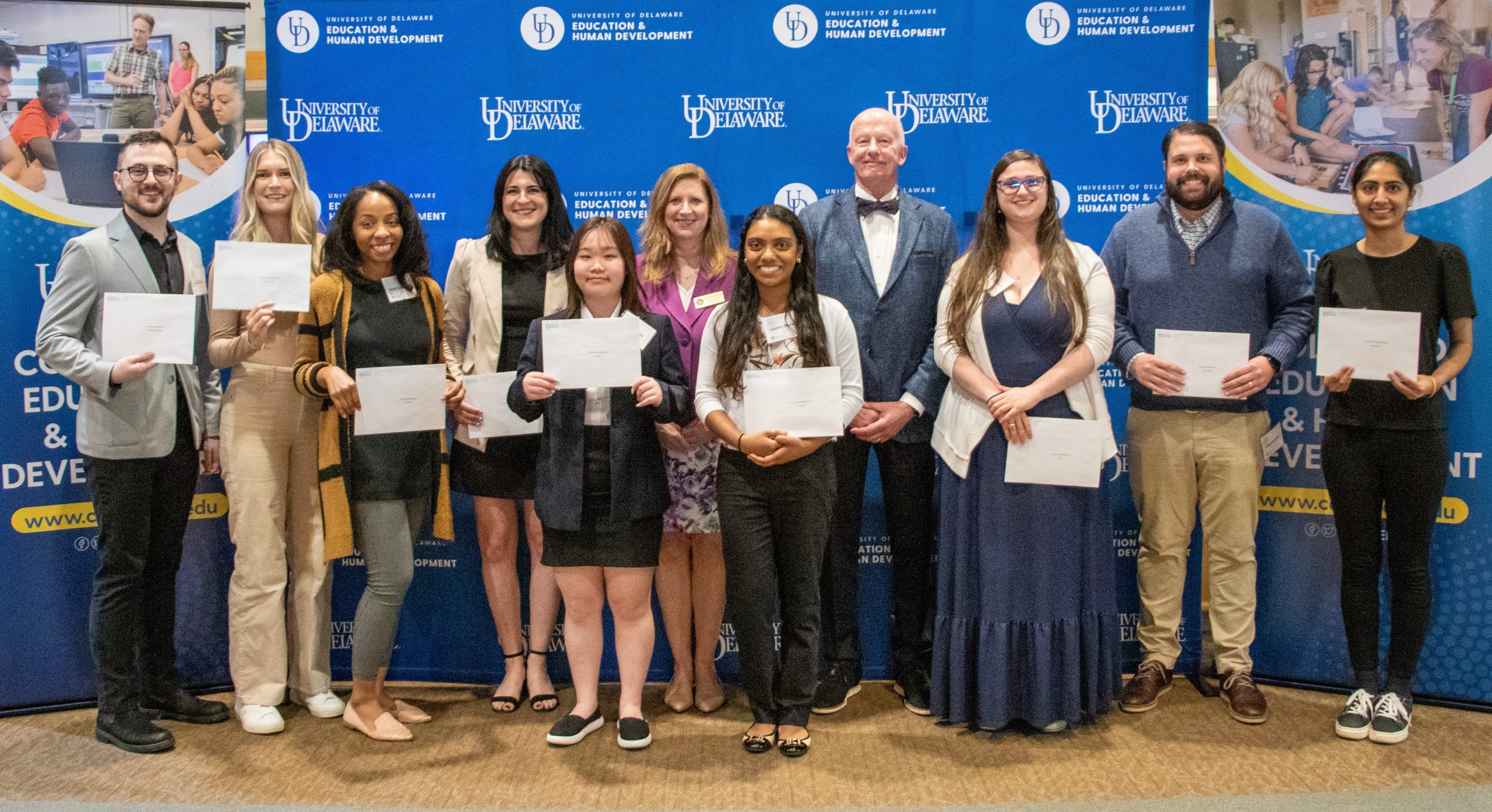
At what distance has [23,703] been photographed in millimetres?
3828

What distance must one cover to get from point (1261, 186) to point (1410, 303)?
75 centimetres

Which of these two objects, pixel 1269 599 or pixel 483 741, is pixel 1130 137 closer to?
pixel 1269 599

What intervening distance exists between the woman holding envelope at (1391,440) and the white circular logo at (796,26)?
6.82 feet

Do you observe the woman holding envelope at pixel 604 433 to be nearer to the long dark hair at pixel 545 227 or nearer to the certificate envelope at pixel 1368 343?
the long dark hair at pixel 545 227

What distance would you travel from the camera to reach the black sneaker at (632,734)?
3.35 meters

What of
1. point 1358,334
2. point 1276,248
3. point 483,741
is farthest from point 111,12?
point 1358,334

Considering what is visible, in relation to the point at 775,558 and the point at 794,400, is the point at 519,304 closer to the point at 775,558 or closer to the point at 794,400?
the point at 794,400

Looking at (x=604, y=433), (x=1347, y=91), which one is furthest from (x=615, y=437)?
(x=1347, y=91)

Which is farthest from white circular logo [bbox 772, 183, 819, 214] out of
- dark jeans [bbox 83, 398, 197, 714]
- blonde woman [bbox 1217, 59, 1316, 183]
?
dark jeans [bbox 83, 398, 197, 714]

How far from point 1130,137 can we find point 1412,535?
1.81m

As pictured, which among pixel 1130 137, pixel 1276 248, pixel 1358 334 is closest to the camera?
pixel 1358 334

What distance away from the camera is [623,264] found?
10.6 ft

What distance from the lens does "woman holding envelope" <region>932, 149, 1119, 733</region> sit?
10.7 ft

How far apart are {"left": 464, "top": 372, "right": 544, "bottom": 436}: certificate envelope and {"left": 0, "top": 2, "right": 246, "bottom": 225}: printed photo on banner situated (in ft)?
5.07
